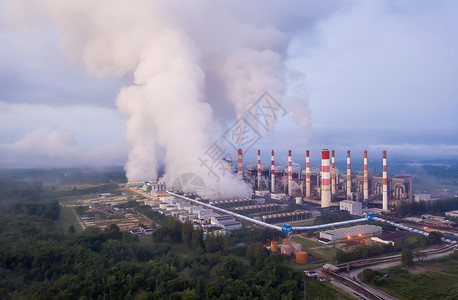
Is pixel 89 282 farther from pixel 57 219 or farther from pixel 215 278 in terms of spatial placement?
pixel 57 219

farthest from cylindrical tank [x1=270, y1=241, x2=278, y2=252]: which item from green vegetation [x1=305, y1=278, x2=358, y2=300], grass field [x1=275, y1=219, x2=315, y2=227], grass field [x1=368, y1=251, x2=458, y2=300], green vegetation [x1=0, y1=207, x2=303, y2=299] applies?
grass field [x1=275, y1=219, x2=315, y2=227]

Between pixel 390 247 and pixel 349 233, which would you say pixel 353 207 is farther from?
pixel 390 247

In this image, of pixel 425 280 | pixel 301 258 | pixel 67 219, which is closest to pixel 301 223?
pixel 301 258

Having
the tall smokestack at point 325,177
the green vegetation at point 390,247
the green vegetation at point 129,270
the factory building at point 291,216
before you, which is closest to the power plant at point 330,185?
the tall smokestack at point 325,177

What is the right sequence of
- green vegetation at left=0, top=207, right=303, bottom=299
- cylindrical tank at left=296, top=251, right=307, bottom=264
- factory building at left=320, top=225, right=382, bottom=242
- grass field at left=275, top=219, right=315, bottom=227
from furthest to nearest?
grass field at left=275, top=219, right=315, bottom=227 < factory building at left=320, top=225, right=382, bottom=242 < cylindrical tank at left=296, top=251, right=307, bottom=264 < green vegetation at left=0, top=207, right=303, bottom=299

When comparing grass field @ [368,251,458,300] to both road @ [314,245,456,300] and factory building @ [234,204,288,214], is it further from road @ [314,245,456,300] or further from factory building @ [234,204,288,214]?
factory building @ [234,204,288,214]

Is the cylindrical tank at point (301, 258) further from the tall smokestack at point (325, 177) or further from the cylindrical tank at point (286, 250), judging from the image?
the tall smokestack at point (325, 177)
